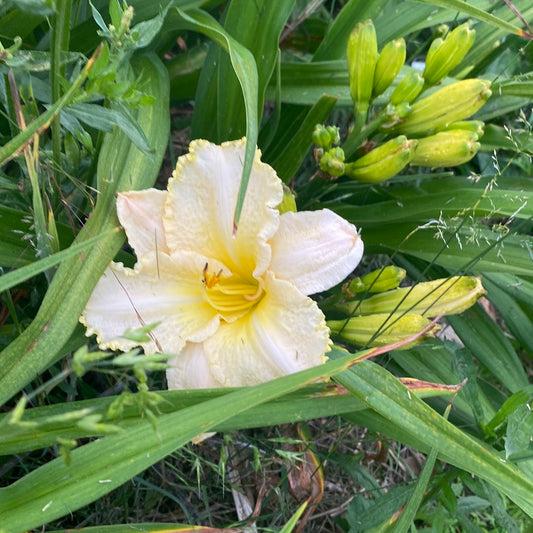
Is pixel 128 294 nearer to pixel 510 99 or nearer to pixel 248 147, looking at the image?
pixel 248 147

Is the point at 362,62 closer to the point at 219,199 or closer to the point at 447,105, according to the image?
the point at 447,105

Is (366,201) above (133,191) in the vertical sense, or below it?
below

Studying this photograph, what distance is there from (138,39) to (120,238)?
0.81 ft

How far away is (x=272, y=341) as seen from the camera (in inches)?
31.4

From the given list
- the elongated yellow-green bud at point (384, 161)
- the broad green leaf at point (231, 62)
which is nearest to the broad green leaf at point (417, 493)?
the elongated yellow-green bud at point (384, 161)

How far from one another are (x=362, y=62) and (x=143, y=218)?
0.43 metres

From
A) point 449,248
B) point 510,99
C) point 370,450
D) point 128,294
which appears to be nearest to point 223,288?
point 128,294

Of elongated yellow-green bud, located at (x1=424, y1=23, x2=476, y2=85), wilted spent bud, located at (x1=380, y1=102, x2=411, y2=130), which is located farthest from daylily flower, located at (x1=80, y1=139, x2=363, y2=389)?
elongated yellow-green bud, located at (x1=424, y1=23, x2=476, y2=85)

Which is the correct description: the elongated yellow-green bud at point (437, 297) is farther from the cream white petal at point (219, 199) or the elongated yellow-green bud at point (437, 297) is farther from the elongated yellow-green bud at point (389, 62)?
the elongated yellow-green bud at point (389, 62)

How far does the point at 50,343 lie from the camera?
0.68 meters

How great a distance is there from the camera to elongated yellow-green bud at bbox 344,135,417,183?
0.92 metres

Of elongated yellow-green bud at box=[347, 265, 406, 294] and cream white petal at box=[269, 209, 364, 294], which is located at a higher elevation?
cream white petal at box=[269, 209, 364, 294]

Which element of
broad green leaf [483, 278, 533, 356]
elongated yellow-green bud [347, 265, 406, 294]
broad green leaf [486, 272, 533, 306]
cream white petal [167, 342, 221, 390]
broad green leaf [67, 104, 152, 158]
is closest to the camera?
broad green leaf [67, 104, 152, 158]

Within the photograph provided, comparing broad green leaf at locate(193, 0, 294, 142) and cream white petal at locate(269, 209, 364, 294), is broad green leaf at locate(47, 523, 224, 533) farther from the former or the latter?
broad green leaf at locate(193, 0, 294, 142)
